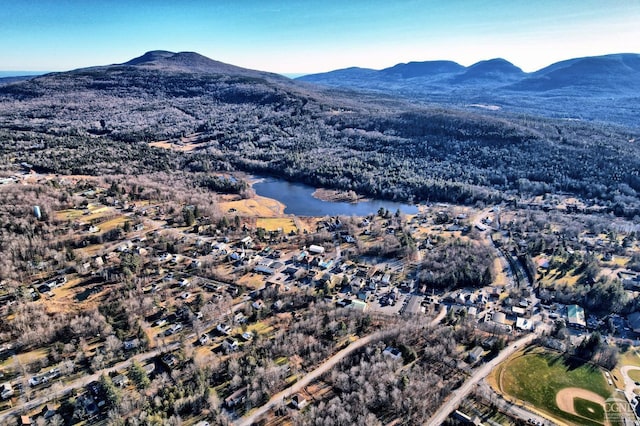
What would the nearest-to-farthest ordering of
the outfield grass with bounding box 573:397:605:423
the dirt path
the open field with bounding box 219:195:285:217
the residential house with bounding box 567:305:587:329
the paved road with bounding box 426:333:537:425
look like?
the paved road with bounding box 426:333:537:425
the outfield grass with bounding box 573:397:605:423
the dirt path
the residential house with bounding box 567:305:587:329
the open field with bounding box 219:195:285:217

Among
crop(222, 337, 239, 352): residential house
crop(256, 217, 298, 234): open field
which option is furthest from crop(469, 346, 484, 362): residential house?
crop(256, 217, 298, 234): open field

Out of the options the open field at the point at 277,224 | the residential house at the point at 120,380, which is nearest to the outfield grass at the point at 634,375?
the residential house at the point at 120,380

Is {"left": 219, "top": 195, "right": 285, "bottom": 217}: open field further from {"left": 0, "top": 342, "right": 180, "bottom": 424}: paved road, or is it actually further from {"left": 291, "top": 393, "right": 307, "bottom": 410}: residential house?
{"left": 291, "top": 393, "right": 307, "bottom": 410}: residential house

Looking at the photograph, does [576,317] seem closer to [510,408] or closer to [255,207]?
[510,408]

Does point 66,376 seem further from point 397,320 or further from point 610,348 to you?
point 610,348

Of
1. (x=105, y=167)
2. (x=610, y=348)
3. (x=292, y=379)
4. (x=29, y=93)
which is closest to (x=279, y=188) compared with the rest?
(x=105, y=167)

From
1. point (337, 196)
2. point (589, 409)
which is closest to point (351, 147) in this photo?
point (337, 196)

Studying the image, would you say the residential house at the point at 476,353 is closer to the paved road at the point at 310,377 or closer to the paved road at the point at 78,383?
the paved road at the point at 310,377
